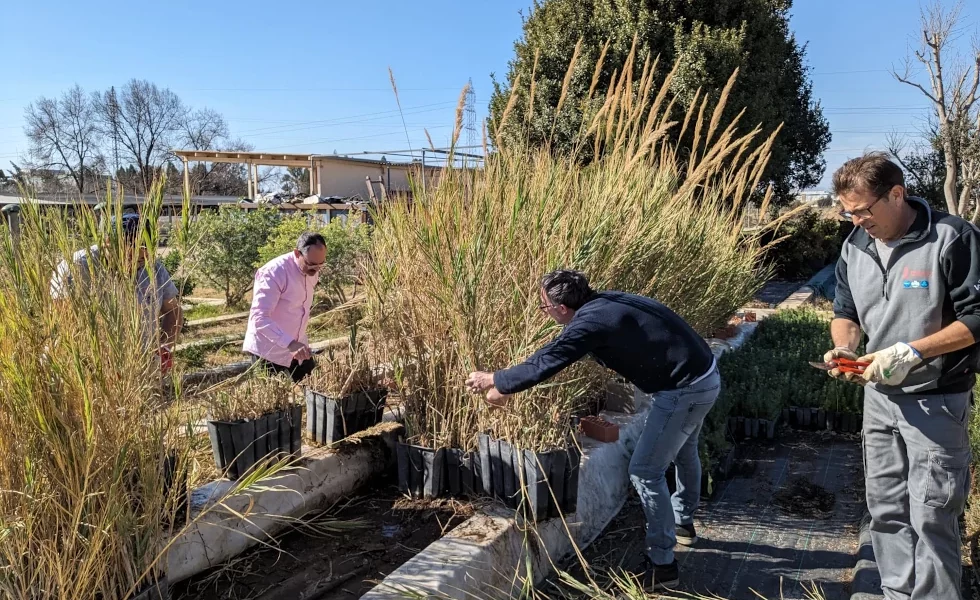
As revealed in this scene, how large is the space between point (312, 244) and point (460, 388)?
4.78ft

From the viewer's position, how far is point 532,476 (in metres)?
3.02

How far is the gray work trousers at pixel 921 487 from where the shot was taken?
245cm

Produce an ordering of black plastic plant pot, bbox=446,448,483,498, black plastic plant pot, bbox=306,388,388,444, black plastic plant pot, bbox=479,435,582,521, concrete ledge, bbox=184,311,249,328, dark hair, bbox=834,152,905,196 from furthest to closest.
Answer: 1. concrete ledge, bbox=184,311,249,328
2. black plastic plant pot, bbox=306,388,388,444
3. black plastic plant pot, bbox=446,448,483,498
4. black plastic plant pot, bbox=479,435,582,521
5. dark hair, bbox=834,152,905,196

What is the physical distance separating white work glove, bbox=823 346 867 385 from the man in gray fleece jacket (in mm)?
22

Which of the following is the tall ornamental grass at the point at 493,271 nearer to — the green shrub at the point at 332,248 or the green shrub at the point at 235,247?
the green shrub at the point at 332,248

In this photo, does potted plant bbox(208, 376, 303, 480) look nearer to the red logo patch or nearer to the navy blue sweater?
the navy blue sweater

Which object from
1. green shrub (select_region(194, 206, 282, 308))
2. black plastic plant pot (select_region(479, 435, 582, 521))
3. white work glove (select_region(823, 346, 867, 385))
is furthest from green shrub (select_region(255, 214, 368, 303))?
white work glove (select_region(823, 346, 867, 385))

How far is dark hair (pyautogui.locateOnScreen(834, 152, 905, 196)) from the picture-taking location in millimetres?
2443

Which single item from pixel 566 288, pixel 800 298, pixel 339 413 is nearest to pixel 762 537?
pixel 566 288

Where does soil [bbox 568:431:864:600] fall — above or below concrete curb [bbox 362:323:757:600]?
below

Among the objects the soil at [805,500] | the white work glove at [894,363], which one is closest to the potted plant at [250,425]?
the white work glove at [894,363]

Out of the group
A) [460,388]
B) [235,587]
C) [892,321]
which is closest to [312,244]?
[460,388]

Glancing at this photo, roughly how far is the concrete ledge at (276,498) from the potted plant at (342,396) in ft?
0.33

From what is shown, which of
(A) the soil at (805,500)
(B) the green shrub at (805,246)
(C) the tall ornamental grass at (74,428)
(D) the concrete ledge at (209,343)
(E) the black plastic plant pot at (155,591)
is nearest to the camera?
(C) the tall ornamental grass at (74,428)
